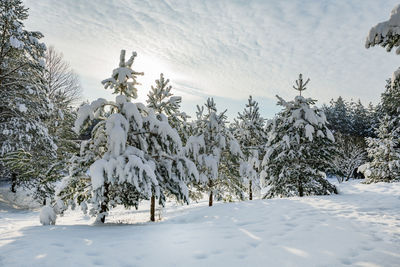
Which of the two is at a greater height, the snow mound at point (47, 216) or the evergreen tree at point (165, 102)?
the evergreen tree at point (165, 102)

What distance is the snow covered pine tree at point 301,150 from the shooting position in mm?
10070

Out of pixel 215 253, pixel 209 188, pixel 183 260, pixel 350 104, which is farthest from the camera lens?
pixel 350 104

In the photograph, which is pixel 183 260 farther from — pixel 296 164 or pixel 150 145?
pixel 296 164

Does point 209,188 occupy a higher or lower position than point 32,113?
lower

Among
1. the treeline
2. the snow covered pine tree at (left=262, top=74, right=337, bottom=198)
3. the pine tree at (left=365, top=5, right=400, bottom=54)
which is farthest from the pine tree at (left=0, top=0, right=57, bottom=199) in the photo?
the pine tree at (left=365, top=5, right=400, bottom=54)

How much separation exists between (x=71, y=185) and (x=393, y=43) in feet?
26.6

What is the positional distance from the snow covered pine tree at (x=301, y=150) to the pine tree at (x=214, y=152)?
2163 millimetres

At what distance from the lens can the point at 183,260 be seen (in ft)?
11.5

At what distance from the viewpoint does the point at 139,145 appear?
7160mm

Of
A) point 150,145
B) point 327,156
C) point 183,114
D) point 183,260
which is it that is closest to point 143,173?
point 150,145

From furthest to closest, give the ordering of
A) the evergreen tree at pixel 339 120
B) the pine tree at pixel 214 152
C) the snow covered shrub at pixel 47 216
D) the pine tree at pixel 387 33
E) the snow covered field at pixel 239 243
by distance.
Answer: the evergreen tree at pixel 339 120 < the pine tree at pixel 214 152 < the snow covered shrub at pixel 47 216 < the pine tree at pixel 387 33 < the snow covered field at pixel 239 243

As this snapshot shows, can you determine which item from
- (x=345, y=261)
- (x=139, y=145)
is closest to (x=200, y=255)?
(x=345, y=261)

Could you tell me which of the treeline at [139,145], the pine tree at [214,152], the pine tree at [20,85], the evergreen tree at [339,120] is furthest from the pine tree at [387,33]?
the evergreen tree at [339,120]

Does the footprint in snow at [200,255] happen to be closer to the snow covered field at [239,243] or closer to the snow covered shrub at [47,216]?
the snow covered field at [239,243]
